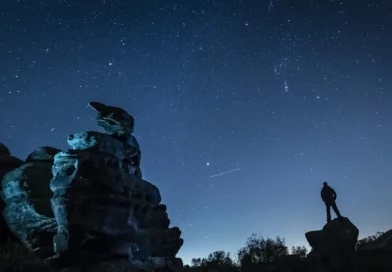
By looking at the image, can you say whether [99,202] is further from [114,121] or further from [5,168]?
[5,168]

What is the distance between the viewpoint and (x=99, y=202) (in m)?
17.5

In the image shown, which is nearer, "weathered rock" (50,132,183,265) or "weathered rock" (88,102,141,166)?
"weathered rock" (50,132,183,265)

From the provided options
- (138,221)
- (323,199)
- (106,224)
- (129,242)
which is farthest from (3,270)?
(323,199)

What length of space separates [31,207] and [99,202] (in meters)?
6.59

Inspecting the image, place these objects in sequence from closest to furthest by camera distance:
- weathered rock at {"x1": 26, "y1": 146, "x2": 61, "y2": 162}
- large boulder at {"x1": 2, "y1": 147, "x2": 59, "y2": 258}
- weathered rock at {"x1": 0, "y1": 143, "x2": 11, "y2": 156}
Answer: large boulder at {"x1": 2, "y1": 147, "x2": 59, "y2": 258} < weathered rock at {"x1": 26, "y1": 146, "x2": 61, "y2": 162} < weathered rock at {"x1": 0, "y1": 143, "x2": 11, "y2": 156}

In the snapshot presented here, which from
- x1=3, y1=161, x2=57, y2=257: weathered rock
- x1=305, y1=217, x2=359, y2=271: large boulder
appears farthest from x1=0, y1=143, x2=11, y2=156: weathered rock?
x1=305, y1=217, x2=359, y2=271: large boulder

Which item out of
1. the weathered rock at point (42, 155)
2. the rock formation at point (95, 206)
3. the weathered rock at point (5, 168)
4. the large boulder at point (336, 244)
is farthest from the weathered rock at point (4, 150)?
the large boulder at point (336, 244)

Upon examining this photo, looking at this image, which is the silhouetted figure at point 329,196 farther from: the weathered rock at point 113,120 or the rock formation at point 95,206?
the weathered rock at point 113,120

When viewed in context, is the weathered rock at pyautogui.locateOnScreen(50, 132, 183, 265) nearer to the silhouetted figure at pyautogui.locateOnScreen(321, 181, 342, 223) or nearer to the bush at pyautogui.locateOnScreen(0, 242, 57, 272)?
the bush at pyautogui.locateOnScreen(0, 242, 57, 272)

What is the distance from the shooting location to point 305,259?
24.2m

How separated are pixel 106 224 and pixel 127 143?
20.5 ft

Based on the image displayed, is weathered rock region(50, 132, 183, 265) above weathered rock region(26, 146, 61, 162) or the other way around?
the other way around

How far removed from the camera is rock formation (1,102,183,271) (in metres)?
16.6

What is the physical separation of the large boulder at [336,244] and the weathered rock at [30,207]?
17.8m
